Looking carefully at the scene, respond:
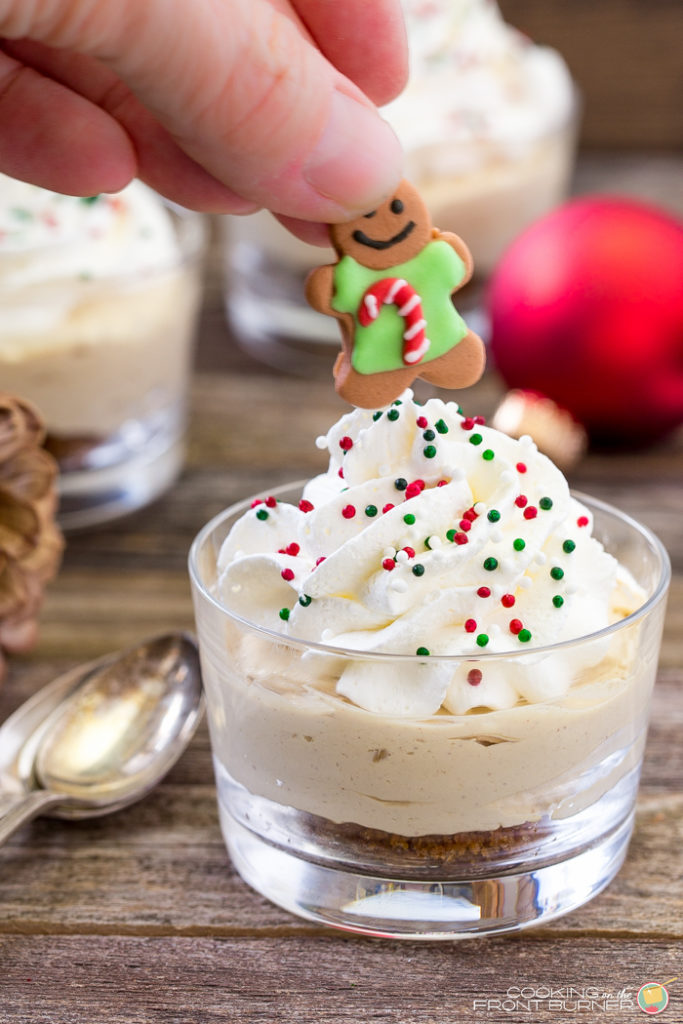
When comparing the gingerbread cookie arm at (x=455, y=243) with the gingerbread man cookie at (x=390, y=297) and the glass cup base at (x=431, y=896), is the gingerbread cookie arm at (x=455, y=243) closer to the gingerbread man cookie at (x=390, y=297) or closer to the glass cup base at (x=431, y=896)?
the gingerbread man cookie at (x=390, y=297)

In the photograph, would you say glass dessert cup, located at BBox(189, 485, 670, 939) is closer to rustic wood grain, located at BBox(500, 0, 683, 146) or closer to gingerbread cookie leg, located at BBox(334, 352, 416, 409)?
gingerbread cookie leg, located at BBox(334, 352, 416, 409)

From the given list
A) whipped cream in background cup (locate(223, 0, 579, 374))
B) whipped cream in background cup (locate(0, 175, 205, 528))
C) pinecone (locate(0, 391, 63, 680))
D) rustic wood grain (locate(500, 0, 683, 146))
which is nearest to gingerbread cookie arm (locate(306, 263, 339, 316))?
pinecone (locate(0, 391, 63, 680))

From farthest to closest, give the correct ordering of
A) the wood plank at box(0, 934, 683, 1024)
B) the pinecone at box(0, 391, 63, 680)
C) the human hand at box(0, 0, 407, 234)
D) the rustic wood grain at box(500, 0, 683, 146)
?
the rustic wood grain at box(500, 0, 683, 146), the pinecone at box(0, 391, 63, 680), the wood plank at box(0, 934, 683, 1024), the human hand at box(0, 0, 407, 234)

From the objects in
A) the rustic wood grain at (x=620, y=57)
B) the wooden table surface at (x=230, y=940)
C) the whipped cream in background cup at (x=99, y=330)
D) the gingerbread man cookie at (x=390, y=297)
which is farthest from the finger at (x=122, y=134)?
the rustic wood grain at (x=620, y=57)

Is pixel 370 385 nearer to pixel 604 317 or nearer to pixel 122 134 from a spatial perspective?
pixel 122 134

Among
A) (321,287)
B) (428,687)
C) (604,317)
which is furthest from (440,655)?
(604,317)

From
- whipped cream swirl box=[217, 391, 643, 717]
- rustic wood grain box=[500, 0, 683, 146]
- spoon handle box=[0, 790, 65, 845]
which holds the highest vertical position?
whipped cream swirl box=[217, 391, 643, 717]
